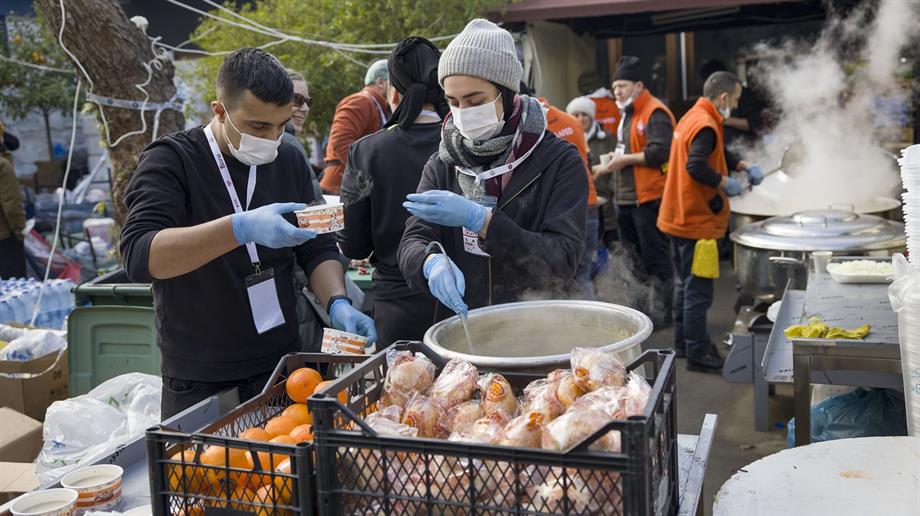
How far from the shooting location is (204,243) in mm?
2234

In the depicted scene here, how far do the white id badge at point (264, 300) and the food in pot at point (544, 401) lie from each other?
113 cm

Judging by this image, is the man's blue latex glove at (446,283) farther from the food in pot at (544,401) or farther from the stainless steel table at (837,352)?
the stainless steel table at (837,352)

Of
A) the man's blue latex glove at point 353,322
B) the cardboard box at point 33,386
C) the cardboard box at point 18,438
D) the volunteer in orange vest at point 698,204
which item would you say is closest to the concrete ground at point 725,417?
the volunteer in orange vest at point 698,204

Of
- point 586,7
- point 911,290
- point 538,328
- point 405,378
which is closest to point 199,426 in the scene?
point 405,378

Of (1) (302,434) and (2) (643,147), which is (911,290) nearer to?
(1) (302,434)

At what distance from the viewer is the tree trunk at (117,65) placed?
192 inches

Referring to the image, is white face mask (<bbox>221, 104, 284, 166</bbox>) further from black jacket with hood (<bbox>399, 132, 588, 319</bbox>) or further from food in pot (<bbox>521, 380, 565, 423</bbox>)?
food in pot (<bbox>521, 380, 565, 423</bbox>)

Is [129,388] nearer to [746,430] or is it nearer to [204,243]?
[204,243]

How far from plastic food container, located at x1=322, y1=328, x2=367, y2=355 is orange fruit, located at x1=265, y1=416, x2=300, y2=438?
339 mm

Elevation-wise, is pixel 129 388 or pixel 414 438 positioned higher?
pixel 414 438

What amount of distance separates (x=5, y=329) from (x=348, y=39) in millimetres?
4661

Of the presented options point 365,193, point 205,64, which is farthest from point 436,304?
point 205,64

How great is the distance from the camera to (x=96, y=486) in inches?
71.6

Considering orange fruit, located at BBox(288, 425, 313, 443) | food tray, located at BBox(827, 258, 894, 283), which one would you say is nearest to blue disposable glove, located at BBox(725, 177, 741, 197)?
food tray, located at BBox(827, 258, 894, 283)
